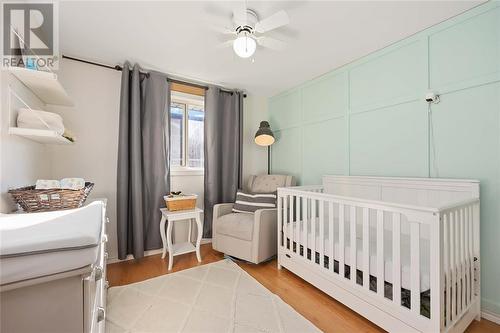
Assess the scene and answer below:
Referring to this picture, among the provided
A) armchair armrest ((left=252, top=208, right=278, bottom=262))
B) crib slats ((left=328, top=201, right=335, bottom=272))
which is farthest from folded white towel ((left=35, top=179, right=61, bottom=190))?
crib slats ((left=328, top=201, right=335, bottom=272))

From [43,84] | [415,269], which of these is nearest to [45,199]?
[43,84]

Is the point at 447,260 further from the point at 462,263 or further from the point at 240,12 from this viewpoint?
the point at 240,12

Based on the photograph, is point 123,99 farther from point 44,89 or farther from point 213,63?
point 213,63

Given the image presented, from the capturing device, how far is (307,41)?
2014mm

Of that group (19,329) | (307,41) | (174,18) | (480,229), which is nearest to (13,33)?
(174,18)

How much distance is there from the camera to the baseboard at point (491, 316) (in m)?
1.50

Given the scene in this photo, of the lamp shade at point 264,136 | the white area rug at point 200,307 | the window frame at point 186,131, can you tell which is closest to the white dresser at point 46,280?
the white area rug at point 200,307

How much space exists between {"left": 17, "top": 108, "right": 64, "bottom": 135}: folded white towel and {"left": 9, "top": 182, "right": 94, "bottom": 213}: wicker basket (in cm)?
43

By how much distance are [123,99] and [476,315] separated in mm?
3624

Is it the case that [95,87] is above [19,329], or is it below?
above

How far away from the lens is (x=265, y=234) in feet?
7.75

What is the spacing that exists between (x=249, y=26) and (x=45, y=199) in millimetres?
1820

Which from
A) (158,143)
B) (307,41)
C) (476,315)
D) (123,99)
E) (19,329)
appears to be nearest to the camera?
(19,329)

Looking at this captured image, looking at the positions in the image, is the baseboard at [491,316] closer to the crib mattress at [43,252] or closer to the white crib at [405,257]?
the white crib at [405,257]
